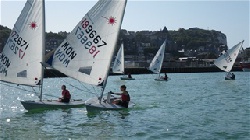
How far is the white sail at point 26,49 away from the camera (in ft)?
83.6

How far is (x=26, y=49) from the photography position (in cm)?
2569

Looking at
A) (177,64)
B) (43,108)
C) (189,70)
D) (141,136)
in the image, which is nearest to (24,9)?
(43,108)

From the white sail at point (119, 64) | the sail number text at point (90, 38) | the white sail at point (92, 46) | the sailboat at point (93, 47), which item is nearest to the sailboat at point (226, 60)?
the white sail at point (119, 64)

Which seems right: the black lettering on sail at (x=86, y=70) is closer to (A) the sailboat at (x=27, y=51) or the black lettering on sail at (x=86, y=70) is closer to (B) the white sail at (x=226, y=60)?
(A) the sailboat at (x=27, y=51)

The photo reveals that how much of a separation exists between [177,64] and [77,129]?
145 metres

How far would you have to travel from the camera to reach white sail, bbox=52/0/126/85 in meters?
24.5

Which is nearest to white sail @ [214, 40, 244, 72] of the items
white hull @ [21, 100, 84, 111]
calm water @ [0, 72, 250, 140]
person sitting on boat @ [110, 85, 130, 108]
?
calm water @ [0, 72, 250, 140]

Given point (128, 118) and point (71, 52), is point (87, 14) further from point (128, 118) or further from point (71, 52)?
point (128, 118)

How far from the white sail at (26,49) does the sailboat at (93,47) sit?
160 cm

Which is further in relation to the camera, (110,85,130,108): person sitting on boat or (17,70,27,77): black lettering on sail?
(17,70,27,77): black lettering on sail

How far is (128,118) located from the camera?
2325 centimetres

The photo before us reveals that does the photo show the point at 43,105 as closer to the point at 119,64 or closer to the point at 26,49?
the point at 26,49

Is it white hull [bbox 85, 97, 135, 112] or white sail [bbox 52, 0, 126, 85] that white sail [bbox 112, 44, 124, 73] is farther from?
white sail [bbox 52, 0, 126, 85]

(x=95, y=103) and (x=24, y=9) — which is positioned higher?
(x=24, y=9)
